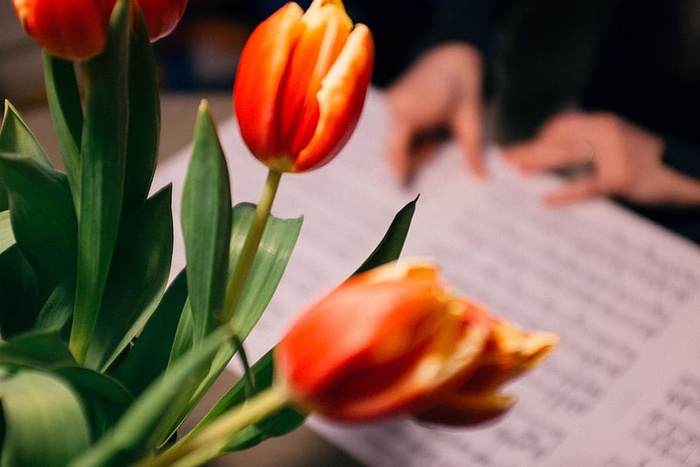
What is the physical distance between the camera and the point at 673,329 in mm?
584

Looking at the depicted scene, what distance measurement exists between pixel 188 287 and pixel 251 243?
0.09ft

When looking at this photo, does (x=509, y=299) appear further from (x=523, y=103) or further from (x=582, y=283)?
(x=523, y=103)

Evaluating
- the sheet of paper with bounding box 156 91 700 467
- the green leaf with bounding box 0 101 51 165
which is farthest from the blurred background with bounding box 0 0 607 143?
the green leaf with bounding box 0 101 51 165

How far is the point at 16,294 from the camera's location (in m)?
0.31

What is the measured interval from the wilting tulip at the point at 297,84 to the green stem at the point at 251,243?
2 centimetres

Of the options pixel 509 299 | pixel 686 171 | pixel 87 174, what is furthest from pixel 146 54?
pixel 686 171

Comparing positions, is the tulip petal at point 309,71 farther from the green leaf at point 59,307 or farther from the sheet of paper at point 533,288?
the sheet of paper at point 533,288

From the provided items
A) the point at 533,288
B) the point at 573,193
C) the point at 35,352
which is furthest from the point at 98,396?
the point at 573,193

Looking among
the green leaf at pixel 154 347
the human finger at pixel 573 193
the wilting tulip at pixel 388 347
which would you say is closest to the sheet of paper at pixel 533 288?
the human finger at pixel 573 193

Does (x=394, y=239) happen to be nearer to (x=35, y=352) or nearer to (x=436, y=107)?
(x=35, y=352)

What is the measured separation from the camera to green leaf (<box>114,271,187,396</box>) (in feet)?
1.00

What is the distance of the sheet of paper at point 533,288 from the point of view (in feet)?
1.63

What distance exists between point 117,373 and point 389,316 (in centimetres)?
17

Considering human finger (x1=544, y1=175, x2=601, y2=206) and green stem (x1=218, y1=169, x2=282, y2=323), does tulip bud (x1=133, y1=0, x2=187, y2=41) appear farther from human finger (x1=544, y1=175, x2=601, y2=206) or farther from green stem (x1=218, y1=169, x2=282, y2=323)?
human finger (x1=544, y1=175, x2=601, y2=206)
